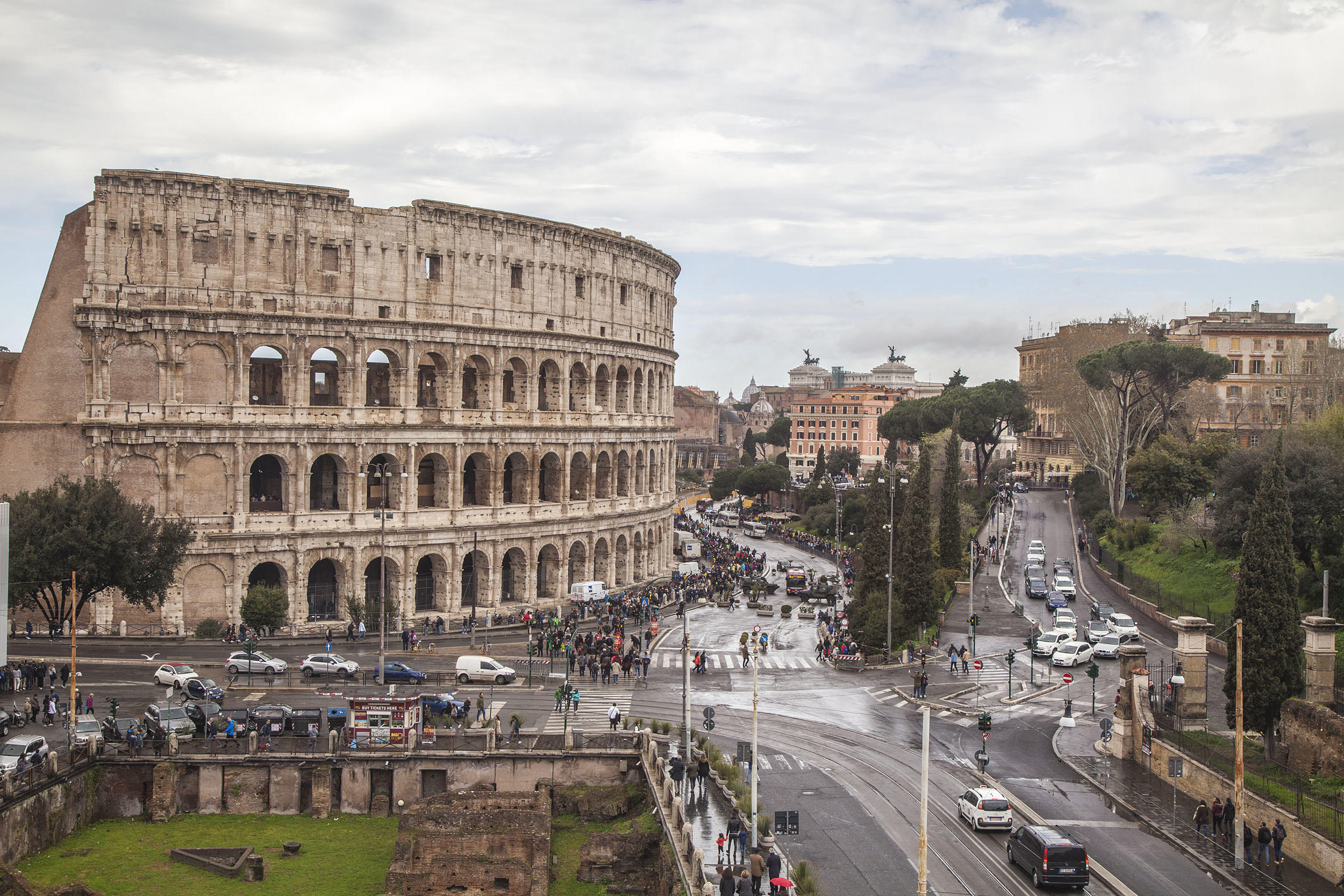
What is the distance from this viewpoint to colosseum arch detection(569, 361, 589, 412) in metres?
64.6

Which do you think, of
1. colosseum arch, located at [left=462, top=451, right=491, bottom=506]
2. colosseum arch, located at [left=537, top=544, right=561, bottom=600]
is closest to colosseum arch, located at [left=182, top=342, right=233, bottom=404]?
colosseum arch, located at [left=462, top=451, right=491, bottom=506]

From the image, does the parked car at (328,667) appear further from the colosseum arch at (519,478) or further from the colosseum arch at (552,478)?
the colosseum arch at (552,478)

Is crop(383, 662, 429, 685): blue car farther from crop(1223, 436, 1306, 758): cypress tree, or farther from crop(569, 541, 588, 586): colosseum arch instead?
crop(1223, 436, 1306, 758): cypress tree

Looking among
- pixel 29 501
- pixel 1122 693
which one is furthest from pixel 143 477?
pixel 1122 693

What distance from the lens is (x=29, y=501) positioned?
4250 centimetres

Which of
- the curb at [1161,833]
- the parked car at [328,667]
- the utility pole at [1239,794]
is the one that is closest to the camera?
the curb at [1161,833]

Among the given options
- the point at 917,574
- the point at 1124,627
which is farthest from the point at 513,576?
the point at 1124,627

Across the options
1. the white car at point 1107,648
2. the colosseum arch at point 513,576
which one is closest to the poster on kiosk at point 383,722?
the colosseum arch at point 513,576

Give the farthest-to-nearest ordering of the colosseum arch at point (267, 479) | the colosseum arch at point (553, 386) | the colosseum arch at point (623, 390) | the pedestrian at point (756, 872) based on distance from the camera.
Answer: the colosseum arch at point (623, 390) → the colosseum arch at point (553, 386) → the colosseum arch at point (267, 479) → the pedestrian at point (756, 872)

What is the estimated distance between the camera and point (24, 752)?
3092cm

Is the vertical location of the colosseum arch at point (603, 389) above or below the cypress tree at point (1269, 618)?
above

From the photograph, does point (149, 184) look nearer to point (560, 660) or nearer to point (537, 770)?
point (560, 660)

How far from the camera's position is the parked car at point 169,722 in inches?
1335

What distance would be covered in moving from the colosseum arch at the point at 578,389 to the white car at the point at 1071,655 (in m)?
28.5
